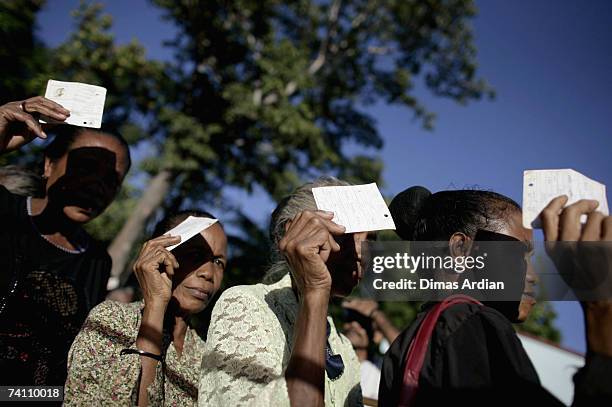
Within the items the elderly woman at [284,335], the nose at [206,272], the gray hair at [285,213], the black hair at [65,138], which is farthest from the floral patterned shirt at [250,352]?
the black hair at [65,138]

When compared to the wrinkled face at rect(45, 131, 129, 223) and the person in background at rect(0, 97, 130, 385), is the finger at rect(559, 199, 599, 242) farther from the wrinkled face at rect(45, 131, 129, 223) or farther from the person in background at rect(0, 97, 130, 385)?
the wrinkled face at rect(45, 131, 129, 223)

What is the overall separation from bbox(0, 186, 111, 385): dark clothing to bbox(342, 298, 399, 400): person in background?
2254 mm

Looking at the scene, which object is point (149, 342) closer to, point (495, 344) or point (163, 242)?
point (163, 242)

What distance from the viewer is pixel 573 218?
1.18 metres

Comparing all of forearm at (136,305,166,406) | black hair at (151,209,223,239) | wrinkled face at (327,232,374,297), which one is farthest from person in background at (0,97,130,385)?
wrinkled face at (327,232,374,297)

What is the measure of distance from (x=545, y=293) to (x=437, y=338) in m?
0.39

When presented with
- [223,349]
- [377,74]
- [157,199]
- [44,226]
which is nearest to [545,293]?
[223,349]

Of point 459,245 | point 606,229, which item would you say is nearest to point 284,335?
point 459,245

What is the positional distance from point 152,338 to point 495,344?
136cm

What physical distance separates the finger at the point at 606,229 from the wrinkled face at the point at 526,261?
1.22ft

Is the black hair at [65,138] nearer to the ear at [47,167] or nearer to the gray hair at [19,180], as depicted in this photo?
the ear at [47,167]

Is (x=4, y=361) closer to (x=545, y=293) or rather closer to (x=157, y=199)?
(x=545, y=293)

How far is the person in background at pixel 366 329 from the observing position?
12.9 feet

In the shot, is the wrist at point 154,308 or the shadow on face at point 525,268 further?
the wrist at point 154,308
